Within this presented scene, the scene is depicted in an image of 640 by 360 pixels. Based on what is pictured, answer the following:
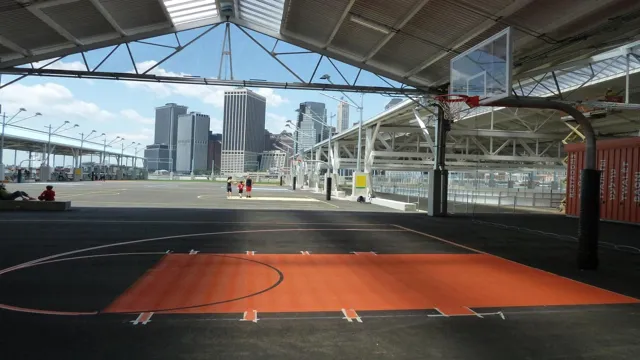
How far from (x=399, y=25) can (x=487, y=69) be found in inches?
165

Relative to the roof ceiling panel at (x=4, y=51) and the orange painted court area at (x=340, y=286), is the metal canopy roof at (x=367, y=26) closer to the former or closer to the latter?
the roof ceiling panel at (x=4, y=51)

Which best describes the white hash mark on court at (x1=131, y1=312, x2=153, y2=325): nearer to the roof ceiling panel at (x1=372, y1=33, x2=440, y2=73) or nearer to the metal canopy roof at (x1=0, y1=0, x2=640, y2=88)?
the metal canopy roof at (x1=0, y1=0, x2=640, y2=88)

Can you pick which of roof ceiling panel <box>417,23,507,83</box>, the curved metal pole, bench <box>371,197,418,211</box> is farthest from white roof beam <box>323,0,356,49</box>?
bench <box>371,197,418,211</box>

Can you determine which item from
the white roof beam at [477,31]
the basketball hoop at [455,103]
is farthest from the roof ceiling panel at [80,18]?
the basketball hoop at [455,103]

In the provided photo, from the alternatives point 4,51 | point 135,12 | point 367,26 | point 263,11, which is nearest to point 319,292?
point 367,26

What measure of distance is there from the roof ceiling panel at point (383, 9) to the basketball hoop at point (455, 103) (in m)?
3.53

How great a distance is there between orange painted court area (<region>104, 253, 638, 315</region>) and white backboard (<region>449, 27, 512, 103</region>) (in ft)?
18.2

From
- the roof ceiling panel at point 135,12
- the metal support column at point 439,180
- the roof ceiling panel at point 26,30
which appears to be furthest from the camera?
the metal support column at point 439,180

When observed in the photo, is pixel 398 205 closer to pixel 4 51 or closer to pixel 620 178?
pixel 620 178

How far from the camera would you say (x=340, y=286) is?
789 centimetres

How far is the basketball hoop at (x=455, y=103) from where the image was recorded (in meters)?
14.9

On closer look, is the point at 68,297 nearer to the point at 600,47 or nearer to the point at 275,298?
the point at 275,298

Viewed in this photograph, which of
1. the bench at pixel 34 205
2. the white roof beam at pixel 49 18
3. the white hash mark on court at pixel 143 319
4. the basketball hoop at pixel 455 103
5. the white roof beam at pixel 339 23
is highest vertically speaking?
the white roof beam at pixel 339 23

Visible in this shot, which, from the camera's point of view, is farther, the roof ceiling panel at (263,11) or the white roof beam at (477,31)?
the roof ceiling panel at (263,11)
